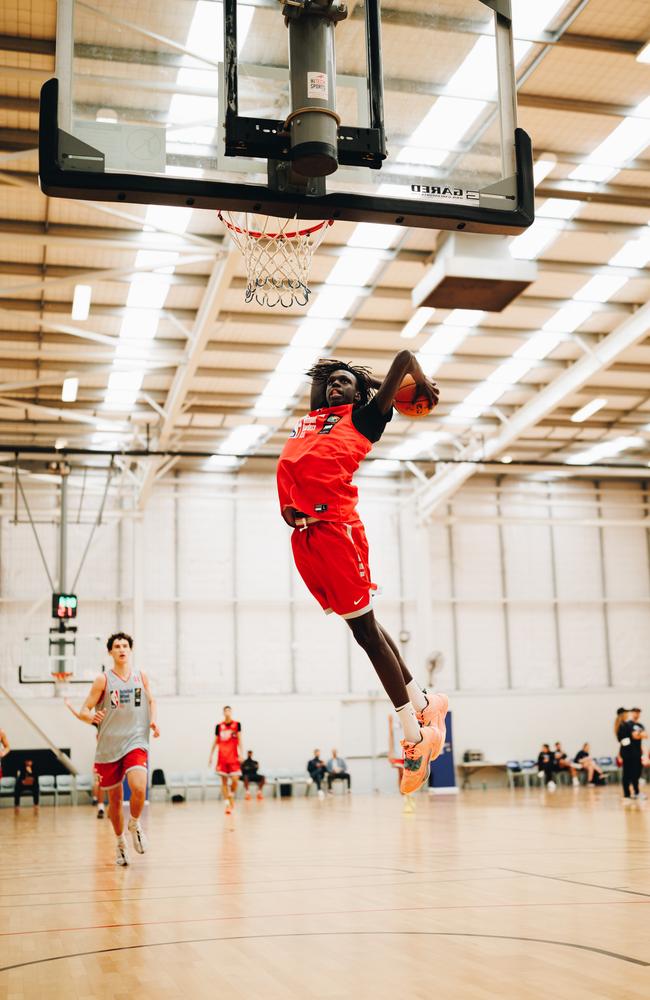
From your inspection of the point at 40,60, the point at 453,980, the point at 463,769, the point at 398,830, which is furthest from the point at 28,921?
the point at 463,769

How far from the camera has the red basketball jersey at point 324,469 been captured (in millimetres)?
5285

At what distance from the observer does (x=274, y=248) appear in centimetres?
866

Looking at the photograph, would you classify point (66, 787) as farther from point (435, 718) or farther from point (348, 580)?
point (348, 580)

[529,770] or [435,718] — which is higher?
[435,718]

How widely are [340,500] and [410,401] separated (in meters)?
0.67

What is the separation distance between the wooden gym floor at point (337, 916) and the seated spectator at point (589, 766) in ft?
48.0

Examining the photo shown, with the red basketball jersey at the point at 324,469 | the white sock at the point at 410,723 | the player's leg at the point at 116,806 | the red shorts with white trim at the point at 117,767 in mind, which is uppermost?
the red basketball jersey at the point at 324,469

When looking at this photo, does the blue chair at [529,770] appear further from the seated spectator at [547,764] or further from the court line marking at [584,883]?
the court line marking at [584,883]

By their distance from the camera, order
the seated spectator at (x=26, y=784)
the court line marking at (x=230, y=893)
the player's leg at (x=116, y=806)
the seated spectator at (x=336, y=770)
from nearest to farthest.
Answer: the court line marking at (x=230, y=893) < the player's leg at (x=116, y=806) < the seated spectator at (x=26, y=784) < the seated spectator at (x=336, y=770)

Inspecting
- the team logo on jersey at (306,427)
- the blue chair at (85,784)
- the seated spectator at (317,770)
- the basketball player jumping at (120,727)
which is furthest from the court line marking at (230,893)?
the seated spectator at (317,770)

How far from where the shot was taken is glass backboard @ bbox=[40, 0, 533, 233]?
A: 564 cm

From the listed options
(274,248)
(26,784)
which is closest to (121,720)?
(274,248)

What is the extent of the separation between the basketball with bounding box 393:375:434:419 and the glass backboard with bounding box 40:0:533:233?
42.2 inches

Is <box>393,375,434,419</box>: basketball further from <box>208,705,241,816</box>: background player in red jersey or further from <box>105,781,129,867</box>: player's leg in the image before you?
<box>208,705,241,816</box>: background player in red jersey
